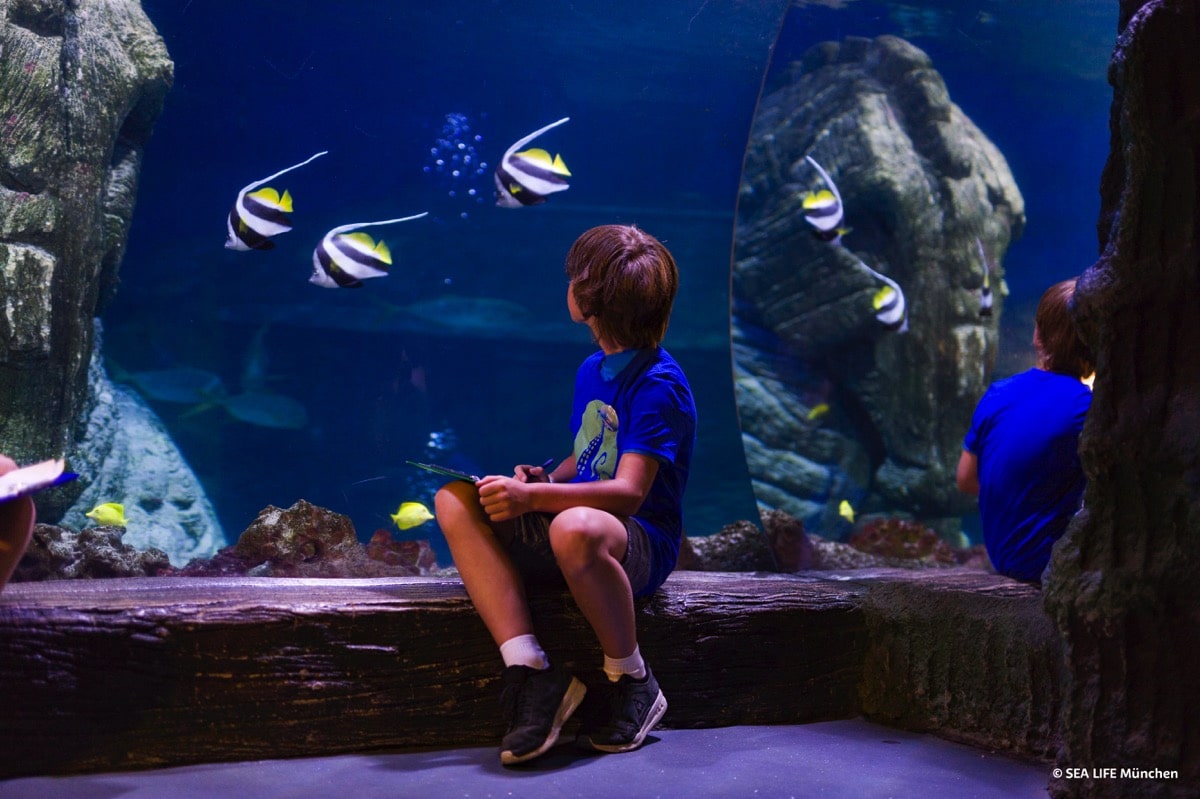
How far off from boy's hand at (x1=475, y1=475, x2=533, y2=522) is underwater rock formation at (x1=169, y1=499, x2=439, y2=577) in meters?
2.92

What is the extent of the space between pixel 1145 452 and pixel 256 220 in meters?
4.28

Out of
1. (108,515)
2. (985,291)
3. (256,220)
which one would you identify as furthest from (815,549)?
(108,515)

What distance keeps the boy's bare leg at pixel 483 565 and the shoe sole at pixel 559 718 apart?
0.20 m

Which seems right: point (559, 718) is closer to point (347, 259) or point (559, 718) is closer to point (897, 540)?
point (347, 259)

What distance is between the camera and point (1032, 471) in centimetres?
275

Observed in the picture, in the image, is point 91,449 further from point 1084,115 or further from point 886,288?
point 1084,115

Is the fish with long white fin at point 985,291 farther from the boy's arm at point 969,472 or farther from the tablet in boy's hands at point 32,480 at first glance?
the tablet in boy's hands at point 32,480

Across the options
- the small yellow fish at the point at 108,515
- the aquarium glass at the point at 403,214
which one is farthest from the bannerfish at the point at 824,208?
the small yellow fish at the point at 108,515

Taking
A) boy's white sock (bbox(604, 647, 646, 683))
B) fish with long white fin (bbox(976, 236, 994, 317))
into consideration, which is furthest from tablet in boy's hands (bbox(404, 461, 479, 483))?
fish with long white fin (bbox(976, 236, 994, 317))

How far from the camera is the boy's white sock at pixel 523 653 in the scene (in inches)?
83.9

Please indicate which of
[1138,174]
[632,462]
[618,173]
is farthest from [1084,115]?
[632,462]

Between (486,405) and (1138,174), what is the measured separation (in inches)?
247

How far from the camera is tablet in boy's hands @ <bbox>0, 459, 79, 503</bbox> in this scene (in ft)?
5.15

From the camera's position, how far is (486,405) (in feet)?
24.7
